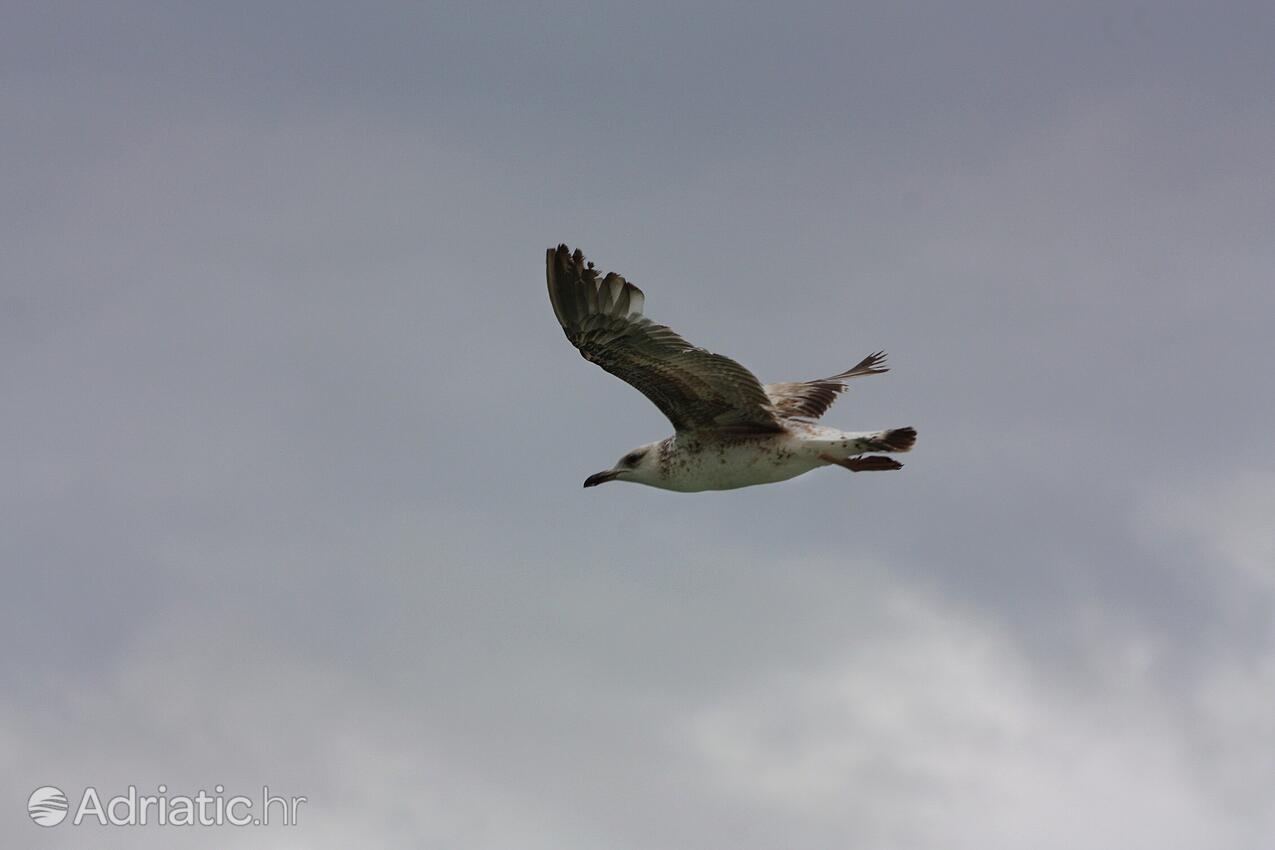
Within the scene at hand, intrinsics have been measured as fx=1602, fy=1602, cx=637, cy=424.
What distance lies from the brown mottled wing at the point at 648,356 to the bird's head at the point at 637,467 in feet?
2.70

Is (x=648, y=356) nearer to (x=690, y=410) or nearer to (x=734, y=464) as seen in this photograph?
(x=690, y=410)

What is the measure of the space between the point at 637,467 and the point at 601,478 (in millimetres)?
809

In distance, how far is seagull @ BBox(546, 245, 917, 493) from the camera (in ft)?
70.2

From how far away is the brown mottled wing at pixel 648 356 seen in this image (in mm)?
21312

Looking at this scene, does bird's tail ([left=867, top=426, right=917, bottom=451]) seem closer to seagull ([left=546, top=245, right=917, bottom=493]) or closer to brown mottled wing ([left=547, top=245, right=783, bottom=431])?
seagull ([left=546, top=245, right=917, bottom=493])

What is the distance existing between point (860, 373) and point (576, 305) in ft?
32.7

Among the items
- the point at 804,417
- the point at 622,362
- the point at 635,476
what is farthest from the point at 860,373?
the point at 622,362

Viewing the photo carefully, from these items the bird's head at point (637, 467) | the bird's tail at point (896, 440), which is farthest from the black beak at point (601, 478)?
the bird's tail at point (896, 440)

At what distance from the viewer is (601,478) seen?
25.2 meters

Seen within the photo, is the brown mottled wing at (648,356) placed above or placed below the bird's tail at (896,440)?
above

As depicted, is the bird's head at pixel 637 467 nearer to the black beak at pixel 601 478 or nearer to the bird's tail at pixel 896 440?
the black beak at pixel 601 478

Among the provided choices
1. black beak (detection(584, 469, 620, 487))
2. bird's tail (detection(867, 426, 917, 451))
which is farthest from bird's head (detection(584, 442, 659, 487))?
bird's tail (detection(867, 426, 917, 451))

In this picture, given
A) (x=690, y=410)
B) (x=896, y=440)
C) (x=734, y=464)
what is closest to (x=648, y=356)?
(x=690, y=410)

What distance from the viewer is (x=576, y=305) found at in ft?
70.4
